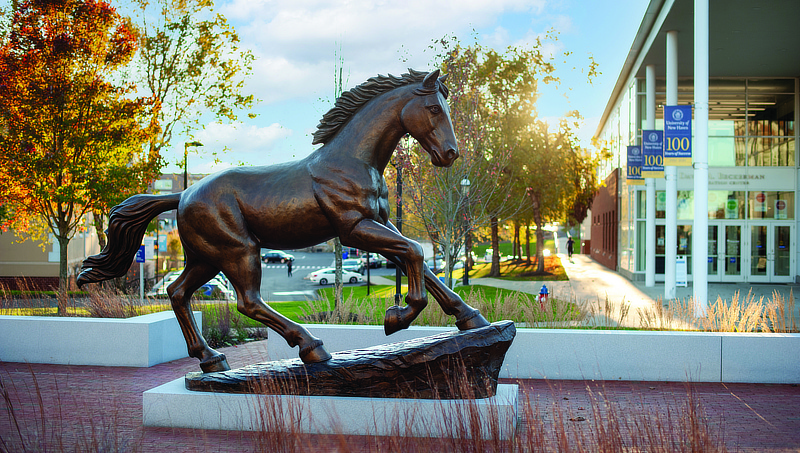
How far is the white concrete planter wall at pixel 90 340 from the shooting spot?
8.11 metres

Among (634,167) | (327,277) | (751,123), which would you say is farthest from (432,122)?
(327,277)

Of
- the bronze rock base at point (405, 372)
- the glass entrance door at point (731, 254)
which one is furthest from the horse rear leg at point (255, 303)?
the glass entrance door at point (731, 254)

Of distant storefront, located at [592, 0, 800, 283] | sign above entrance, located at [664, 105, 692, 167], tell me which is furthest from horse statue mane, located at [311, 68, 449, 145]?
distant storefront, located at [592, 0, 800, 283]

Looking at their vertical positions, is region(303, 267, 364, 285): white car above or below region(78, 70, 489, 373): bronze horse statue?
below

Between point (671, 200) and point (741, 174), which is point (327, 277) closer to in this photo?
point (671, 200)

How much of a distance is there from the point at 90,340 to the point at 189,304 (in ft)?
14.0

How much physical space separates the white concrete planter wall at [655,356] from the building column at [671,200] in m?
11.9

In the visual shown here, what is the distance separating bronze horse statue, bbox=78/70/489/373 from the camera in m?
4.44

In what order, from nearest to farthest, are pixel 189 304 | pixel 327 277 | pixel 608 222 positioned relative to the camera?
pixel 189 304
pixel 327 277
pixel 608 222

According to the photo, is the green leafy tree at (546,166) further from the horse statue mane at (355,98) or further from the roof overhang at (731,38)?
the horse statue mane at (355,98)

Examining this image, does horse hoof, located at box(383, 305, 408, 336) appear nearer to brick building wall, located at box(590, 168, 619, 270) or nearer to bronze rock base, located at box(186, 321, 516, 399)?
bronze rock base, located at box(186, 321, 516, 399)

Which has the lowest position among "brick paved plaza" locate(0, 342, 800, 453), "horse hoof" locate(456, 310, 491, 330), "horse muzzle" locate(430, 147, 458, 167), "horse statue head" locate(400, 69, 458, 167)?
"brick paved plaza" locate(0, 342, 800, 453)

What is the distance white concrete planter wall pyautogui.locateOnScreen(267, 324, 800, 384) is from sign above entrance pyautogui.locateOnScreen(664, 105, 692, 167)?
31.9 feet

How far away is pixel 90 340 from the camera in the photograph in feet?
27.0
